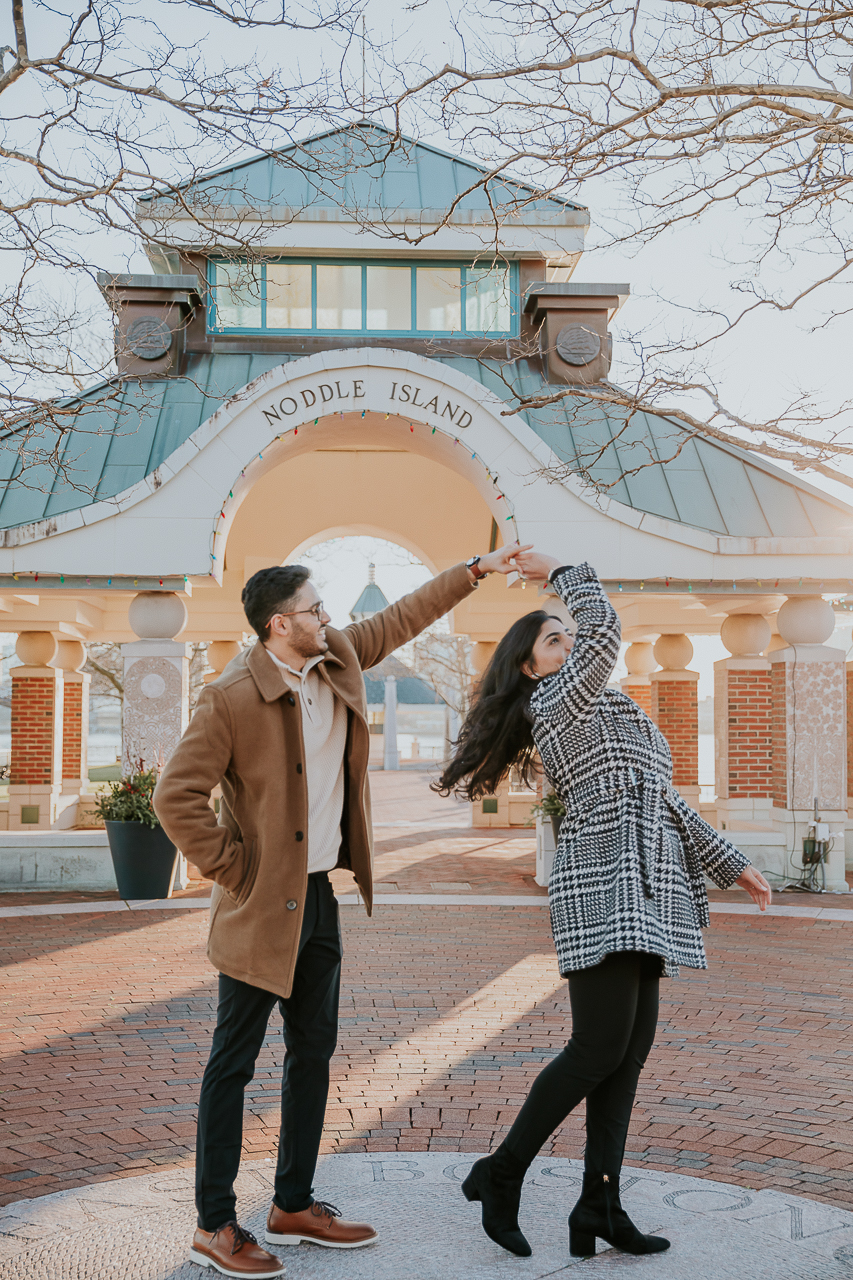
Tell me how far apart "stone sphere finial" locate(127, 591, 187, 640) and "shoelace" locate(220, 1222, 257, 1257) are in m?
8.63

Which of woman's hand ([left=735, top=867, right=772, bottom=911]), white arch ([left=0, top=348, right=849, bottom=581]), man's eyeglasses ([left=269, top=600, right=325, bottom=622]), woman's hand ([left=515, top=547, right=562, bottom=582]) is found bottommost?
woman's hand ([left=735, top=867, right=772, bottom=911])

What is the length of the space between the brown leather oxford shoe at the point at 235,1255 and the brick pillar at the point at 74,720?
14901 millimetres

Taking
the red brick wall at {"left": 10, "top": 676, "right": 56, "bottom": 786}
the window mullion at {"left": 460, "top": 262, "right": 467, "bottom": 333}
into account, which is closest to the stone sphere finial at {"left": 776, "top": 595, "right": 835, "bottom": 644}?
the window mullion at {"left": 460, "top": 262, "right": 467, "bottom": 333}

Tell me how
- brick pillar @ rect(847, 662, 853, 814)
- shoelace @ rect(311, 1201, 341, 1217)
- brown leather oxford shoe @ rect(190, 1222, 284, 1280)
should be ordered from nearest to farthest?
brown leather oxford shoe @ rect(190, 1222, 284, 1280)
shoelace @ rect(311, 1201, 341, 1217)
brick pillar @ rect(847, 662, 853, 814)

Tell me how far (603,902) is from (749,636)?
10658 mm

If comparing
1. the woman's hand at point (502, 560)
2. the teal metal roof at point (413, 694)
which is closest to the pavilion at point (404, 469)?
the woman's hand at point (502, 560)

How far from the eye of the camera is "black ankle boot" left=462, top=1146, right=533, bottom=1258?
3.39 metres

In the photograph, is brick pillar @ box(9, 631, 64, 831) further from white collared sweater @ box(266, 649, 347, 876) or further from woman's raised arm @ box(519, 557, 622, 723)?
woman's raised arm @ box(519, 557, 622, 723)

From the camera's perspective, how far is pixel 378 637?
3.96m

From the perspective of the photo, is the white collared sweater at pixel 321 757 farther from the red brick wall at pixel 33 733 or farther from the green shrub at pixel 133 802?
the red brick wall at pixel 33 733

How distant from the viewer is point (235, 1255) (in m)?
3.24

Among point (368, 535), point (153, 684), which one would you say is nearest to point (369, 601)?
point (368, 535)

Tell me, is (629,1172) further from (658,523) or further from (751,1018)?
(658,523)

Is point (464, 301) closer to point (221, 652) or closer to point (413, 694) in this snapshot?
point (221, 652)
